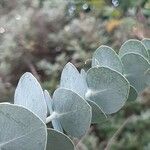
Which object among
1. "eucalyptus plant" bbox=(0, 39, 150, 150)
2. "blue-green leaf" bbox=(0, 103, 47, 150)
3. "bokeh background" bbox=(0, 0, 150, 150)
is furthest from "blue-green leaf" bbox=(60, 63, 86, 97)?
"bokeh background" bbox=(0, 0, 150, 150)

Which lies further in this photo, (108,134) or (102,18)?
(102,18)

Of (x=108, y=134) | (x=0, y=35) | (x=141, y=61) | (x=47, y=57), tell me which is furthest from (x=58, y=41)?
(x=141, y=61)

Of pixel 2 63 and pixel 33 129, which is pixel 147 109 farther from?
pixel 33 129

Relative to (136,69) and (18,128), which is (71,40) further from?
(18,128)

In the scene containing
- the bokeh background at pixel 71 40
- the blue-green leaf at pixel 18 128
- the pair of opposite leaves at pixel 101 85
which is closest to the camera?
the blue-green leaf at pixel 18 128

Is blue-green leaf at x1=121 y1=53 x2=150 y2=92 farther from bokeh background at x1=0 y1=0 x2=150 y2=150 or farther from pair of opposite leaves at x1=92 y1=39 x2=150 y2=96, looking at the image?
bokeh background at x1=0 y1=0 x2=150 y2=150

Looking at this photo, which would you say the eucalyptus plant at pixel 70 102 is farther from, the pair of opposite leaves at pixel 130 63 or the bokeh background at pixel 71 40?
the bokeh background at pixel 71 40

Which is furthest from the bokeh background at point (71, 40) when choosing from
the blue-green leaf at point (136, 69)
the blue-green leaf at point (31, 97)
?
the blue-green leaf at point (31, 97)
